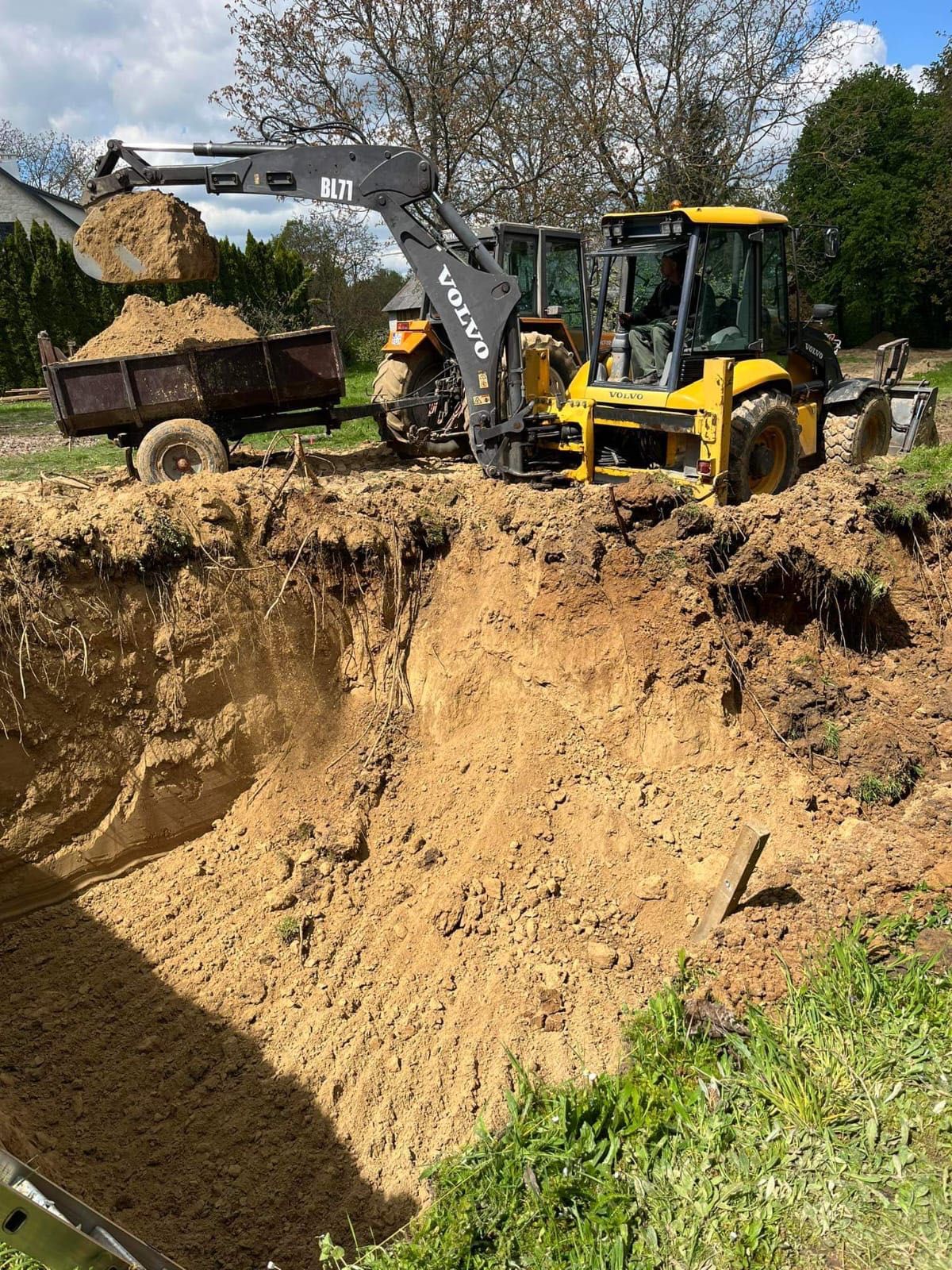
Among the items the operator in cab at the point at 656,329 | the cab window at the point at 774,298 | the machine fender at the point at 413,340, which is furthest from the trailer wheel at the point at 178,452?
the cab window at the point at 774,298

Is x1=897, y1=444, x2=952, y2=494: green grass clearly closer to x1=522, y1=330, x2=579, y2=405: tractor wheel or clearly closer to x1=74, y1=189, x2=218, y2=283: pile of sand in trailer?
x1=522, y1=330, x2=579, y2=405: tractor wheel

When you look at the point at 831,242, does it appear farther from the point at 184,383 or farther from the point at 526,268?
the point at 184,383

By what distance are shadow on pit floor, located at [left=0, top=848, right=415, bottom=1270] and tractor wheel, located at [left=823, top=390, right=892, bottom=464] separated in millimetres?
7077

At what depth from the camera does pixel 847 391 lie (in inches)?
318

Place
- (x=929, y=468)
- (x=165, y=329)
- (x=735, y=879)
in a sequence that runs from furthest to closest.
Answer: (x=165, y=329) < (x=929, y=468) < (x=735, y=879)

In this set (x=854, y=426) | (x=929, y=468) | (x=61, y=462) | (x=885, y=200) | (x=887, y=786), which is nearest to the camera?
(x=887, y=786)

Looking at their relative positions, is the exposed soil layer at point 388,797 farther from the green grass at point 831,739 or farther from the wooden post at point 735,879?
the wooden post at point 735,879

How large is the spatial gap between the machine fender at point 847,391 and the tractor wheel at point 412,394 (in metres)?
3.92

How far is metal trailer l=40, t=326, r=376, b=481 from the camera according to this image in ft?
24.6

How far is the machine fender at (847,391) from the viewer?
804 cm

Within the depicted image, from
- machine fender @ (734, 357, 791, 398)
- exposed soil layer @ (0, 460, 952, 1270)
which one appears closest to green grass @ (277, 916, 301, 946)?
exposed soil layer @ (0, 460, 952, 1270)

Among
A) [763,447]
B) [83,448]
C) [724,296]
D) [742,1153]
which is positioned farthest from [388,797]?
[83,448]

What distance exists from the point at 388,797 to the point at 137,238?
18.8 feet

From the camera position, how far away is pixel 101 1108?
154 inches
